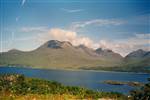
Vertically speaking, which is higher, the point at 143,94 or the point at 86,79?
the point at 143,94

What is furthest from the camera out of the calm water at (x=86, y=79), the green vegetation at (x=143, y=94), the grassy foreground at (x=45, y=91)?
the calm water at (x=86, y=79)

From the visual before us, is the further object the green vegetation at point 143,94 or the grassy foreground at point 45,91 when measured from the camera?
the grassy foreground at point 45,91

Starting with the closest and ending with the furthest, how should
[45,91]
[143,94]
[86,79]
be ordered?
[143,94] → [45,91] → [86,79]

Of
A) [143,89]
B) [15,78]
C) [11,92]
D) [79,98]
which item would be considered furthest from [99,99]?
[15,78]

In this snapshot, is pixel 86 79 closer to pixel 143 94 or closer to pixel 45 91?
pixel 45 91

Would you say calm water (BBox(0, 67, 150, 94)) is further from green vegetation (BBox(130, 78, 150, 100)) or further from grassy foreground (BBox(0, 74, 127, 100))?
green vegetation (BBox(130, 78, 150, 100))

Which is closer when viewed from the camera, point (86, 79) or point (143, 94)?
point (143, 94)

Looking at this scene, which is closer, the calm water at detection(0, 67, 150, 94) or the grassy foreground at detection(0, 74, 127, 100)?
the grassy foreground at detection(0, 74, 127, 100)

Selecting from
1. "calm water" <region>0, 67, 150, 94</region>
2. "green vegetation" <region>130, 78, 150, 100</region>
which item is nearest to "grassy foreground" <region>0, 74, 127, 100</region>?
"green vegetation" <region>130, 78, 150, 100</region>

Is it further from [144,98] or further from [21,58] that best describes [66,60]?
[144,98]

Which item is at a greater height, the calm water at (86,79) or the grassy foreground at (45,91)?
the grassy foreground at (45,91)

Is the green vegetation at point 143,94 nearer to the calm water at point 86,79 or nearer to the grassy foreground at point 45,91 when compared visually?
the grassy foreground at point 45,91

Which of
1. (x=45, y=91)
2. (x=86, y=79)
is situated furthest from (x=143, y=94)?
(x=86, y=79)

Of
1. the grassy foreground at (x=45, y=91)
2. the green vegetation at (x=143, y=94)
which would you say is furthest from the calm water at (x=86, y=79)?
the green vegetation at (x=143, y=94)
